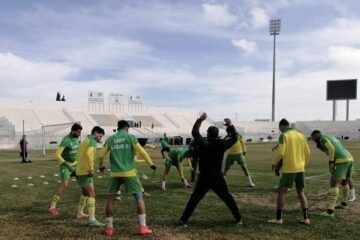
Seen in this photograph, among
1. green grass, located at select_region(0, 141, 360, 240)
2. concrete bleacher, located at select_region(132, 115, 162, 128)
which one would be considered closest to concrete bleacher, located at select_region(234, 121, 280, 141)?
concrete bleacher, located at select_region(132, 115, 162, 128)

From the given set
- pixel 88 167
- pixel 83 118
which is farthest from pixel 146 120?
pixel 88 167

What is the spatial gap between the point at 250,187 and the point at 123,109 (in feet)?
246

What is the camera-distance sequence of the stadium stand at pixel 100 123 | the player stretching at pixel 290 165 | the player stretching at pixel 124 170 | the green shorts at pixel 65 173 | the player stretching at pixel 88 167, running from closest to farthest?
the player stretching at pixel 124 170 → the player stretching at pixel 290 165 → the player stretching at pixel 88 167 → the green shorts at pixel 65 173 → the stadium stand at pixel 100 123

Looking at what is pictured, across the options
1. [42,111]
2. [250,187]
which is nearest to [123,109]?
[42,111]

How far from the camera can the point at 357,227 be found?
8516 millimetres

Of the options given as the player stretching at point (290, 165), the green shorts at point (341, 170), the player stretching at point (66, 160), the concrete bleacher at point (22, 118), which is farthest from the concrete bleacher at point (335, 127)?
the player stretching at point (66, 160)

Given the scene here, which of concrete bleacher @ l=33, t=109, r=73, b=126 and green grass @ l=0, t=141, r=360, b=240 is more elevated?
concrete bleacher @ l=33, t=109, r=73, b=126

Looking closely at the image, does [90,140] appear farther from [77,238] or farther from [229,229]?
[229,229]

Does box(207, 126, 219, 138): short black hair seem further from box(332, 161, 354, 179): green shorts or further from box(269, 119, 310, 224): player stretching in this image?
box(332, 161, 354, 179): green shorts

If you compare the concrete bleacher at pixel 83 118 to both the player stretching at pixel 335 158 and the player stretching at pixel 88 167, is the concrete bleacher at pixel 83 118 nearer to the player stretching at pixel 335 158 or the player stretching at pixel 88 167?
the player stretching at pixel 88 167

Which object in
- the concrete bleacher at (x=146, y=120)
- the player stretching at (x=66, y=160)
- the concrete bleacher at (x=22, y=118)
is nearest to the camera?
the player stretching at (x=66, y=160)

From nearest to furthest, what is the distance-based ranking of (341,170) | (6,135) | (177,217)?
(177,217), (341,170), (6,135)

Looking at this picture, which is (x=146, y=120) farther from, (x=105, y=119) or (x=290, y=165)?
(x=290, y=165)

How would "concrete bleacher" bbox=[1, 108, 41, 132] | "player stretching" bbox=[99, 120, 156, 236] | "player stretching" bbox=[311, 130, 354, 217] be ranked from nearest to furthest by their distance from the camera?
"player stretching" bbox=[99, 120, 156, 236] < "player stretching" bbox=[311, 130, 354, 217] < "concrete bleacher" bbox=[1, 108, 41, 132]
